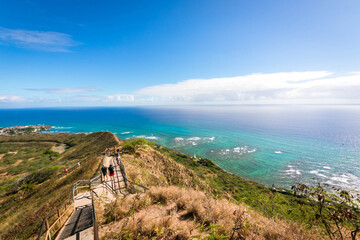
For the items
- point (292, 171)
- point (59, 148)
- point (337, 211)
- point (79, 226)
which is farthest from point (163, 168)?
point (59, 148)

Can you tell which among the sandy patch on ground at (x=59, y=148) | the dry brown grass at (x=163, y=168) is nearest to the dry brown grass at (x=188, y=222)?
the dry brown grass at (x=163, y=168)

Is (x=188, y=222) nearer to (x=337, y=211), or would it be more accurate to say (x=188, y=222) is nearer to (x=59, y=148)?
(x=337, y=211)

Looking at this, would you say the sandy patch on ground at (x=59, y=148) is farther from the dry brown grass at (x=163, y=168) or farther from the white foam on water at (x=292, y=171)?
the white foam on water at (x=292, y=171)

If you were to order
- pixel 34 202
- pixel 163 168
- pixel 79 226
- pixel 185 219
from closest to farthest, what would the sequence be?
1. pixel 185 219
2. pixel 79 226
3. pixel 34 202
4. pixel 163 168

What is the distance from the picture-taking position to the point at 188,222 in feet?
20.0

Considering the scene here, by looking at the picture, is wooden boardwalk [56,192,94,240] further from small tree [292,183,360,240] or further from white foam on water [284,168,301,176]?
white foam on water [284,168,301,176]

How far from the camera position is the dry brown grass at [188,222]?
479cm

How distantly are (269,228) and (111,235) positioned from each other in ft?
20.4

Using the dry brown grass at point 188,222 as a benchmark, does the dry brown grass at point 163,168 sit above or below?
below

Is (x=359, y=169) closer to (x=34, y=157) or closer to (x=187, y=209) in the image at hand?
(x=187, y=209)

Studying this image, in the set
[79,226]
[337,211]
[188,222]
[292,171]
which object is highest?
[337,211]

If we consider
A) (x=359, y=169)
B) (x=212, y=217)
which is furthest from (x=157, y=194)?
(x=359, y=169)

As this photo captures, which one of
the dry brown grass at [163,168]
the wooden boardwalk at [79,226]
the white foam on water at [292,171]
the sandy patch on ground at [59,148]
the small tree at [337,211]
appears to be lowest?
the sandy patch on ground at [59,148]

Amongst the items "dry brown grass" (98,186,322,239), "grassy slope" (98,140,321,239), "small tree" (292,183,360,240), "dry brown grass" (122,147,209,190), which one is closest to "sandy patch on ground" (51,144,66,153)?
"dry brown grass" (122,147,209,190)
